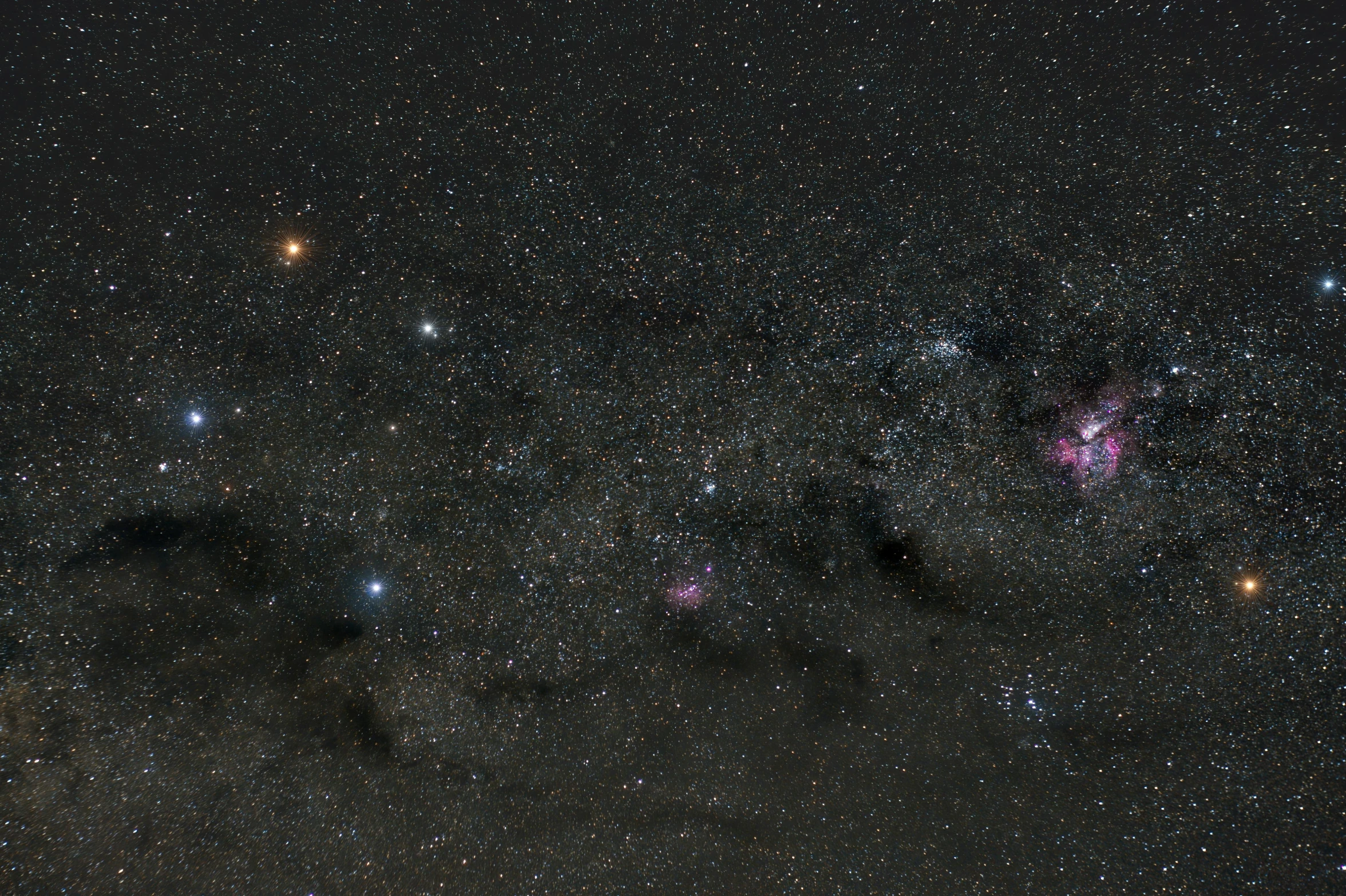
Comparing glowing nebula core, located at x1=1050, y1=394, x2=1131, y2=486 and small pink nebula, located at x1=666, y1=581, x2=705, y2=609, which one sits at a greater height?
glowing nebula core, located at x1=1050, y1=394, x2=1131, y2=486

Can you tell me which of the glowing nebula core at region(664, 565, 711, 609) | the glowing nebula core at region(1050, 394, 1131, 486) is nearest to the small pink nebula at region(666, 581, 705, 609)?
the glowing nebula core at region(664, 565, 711, 609)

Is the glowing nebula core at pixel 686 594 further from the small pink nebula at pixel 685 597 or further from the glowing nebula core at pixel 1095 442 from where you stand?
the glowing nebula core at pixel 1095 442

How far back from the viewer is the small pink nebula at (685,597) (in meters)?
2.91

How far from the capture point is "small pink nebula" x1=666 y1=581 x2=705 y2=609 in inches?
114

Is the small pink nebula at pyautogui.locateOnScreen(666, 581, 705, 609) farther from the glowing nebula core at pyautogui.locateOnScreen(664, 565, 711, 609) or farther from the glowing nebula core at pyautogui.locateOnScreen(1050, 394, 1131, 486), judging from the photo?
the glowing nebula core at pyautogui.locateOnScreen(1050, 394, 1131, 486)

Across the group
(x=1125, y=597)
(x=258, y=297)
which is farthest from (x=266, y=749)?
(x=1125, y=597)

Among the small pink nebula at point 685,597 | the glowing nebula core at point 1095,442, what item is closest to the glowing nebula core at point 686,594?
the small pink nebula at point 685,597

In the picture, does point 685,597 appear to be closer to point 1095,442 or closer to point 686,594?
point 686,594

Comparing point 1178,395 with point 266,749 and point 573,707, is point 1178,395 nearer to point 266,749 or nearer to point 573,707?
point 573,707

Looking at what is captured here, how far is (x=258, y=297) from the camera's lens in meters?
2.67

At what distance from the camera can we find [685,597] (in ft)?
9.55

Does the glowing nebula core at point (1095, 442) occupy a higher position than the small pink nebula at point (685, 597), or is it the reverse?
the glowing nebula core at point (1095, 442)

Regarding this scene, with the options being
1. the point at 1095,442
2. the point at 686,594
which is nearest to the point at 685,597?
the point at 686,594

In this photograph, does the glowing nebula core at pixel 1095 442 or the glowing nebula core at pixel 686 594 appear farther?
the glowing nebula core at pixel 686 594
